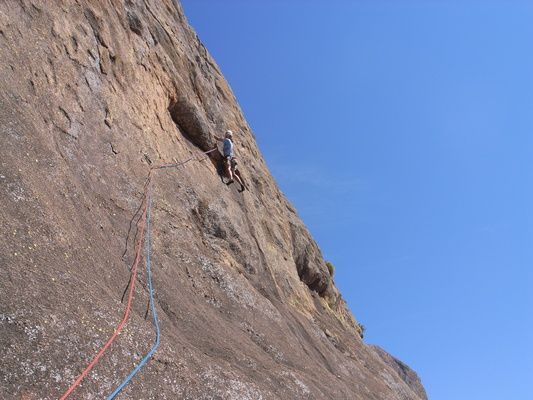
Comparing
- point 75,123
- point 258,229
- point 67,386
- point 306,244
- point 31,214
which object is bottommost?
point 67,386

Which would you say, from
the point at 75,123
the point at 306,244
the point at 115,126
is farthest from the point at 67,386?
the point at 306,244

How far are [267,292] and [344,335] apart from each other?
8904 millimetres

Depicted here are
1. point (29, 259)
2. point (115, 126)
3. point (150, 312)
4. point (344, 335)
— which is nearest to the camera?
point (29, 259)

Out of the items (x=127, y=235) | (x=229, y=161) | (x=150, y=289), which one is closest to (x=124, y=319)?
(x=150, y=289)

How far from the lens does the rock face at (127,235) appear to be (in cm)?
750

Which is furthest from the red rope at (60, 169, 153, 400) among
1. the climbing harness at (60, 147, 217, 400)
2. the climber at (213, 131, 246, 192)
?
the climber at (213, 131, 246, 192)

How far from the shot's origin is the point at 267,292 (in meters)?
16.0

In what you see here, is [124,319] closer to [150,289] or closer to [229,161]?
[150,289]

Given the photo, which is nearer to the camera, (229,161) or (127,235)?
(127,235)

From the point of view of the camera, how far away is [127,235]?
37.0 feet

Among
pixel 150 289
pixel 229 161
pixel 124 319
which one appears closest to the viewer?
pixel 124 319

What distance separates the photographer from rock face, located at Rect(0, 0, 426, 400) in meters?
7.50

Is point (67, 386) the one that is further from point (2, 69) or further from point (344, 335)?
point (344, 335)

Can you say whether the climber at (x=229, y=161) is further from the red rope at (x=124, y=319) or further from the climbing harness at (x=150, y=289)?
the red rope at (x=124, y=319)
